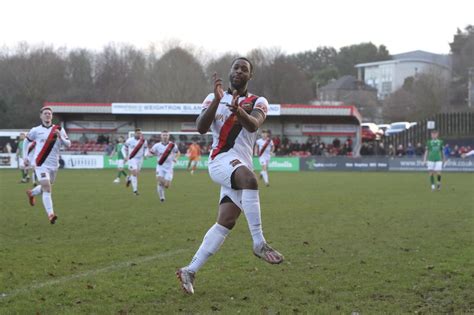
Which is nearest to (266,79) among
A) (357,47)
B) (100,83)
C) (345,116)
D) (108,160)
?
(100,83)

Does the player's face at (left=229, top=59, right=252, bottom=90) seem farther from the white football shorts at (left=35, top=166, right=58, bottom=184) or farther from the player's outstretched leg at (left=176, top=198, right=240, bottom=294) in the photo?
the white football shorts at (left=35, top=166, right=58, bottom=184)

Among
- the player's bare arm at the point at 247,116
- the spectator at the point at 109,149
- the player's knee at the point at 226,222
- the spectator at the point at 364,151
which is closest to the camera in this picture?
the player's bare arm at the point at 247,116

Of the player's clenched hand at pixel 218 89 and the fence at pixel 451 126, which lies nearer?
the player's clenched hand at pixel 218 89

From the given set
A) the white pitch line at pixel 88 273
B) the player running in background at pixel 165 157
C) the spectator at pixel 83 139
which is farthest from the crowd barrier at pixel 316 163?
the white pitch line at pixel 88 273

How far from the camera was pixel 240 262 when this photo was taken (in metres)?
8.38

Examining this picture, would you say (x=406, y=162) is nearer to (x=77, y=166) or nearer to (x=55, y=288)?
(x=77, y=166)

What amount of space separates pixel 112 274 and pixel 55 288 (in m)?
0.90

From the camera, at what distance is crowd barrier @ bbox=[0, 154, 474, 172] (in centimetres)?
4212

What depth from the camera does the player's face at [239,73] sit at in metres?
6.41

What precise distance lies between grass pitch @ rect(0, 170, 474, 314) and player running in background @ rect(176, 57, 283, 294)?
1.59 feet

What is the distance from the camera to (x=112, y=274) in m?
7.56

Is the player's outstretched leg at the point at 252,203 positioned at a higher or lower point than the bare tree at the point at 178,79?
lower

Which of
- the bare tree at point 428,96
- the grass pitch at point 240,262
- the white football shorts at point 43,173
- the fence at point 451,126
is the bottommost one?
the grass pitch at point 240,262

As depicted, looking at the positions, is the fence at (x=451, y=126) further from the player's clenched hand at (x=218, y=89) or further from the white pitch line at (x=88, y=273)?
the player's clenched hand at (x=218, y=89)
